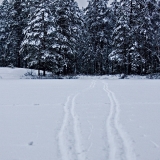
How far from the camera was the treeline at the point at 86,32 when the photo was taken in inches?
941

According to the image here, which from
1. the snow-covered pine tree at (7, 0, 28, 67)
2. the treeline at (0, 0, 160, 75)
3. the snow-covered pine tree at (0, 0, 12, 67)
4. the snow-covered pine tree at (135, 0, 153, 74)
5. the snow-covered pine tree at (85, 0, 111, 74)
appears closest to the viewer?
the treeline at (0, 0, 160, 75)

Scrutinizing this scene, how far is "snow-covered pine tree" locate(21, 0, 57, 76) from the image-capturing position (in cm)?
2342

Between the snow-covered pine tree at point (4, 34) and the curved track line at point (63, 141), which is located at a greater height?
the snow-covered pine tree at point (4, 34)

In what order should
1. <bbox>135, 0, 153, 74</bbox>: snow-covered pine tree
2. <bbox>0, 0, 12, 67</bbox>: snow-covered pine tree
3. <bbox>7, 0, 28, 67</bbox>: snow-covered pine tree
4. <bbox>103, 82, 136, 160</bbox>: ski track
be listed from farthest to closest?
<bbox>0, 0, 12, 67</bbox>: snow-covered pine tree
<bbox>7, 0, 28, 67</bbox>: snow-covered pine tree
<bbox>135, 0, 153, 74</bbox>: snow-covered pine tree
<bbox>103, 82, 136, 160</bbox>: ski track

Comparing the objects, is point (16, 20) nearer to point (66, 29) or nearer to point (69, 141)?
point (66, 29)

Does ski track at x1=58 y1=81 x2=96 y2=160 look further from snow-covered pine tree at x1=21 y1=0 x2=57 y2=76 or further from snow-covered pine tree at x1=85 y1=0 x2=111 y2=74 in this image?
snow-covered pine tree at x1=85 y1=0 x2=111 y2=74

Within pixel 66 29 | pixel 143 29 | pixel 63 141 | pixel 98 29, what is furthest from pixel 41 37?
pixel 63 141

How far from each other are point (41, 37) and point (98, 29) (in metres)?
10.2

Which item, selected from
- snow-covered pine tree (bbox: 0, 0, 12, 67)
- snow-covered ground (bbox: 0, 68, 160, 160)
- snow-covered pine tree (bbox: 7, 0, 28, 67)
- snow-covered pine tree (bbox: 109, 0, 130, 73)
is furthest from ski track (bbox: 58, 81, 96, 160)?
snow-covered pine tree (bbox: 0, 0, 12, 67)

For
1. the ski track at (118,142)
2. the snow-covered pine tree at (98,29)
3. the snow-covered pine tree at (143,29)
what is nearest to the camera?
the ski track at (118,142)

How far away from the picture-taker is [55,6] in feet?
86.3

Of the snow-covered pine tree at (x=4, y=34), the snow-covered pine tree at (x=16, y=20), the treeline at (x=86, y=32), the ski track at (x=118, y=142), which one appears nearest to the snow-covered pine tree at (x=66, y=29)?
the treeline at (x=86, y=32)

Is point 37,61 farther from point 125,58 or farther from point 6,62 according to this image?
point 6,62

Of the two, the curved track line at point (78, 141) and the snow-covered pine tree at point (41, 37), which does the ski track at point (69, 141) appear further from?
the snow-covered pine tree at point (41, 37)
